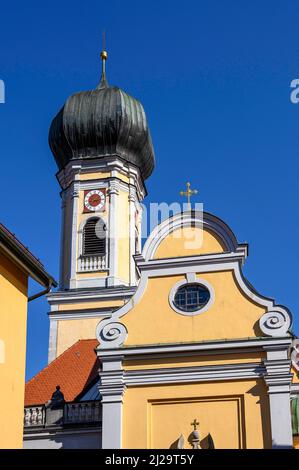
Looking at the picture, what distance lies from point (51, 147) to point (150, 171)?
352 centimetres

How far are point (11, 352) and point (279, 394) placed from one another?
6179 millimetres

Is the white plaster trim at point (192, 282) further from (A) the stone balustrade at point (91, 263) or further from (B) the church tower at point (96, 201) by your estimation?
(A) the stone balustrade at point (91, 263)

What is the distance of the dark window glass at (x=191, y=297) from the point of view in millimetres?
18406

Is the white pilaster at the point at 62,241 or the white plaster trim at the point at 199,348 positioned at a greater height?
the white pilaster at the point at 62,241

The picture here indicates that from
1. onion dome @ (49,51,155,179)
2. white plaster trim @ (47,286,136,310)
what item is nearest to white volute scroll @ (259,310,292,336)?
white plaster trim @ (47,286,136,310)

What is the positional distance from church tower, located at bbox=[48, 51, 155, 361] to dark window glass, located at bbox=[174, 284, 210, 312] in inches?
269

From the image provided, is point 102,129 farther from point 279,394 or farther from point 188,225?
point 279,394

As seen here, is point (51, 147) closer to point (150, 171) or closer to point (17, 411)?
point (150, 171)

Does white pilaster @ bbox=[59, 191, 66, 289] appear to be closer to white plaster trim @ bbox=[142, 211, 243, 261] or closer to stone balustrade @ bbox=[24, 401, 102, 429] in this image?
stone balustrade @ bbox=[24, 401, 102, 429]

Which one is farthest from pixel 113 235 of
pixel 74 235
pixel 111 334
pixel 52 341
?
pixel 111 334

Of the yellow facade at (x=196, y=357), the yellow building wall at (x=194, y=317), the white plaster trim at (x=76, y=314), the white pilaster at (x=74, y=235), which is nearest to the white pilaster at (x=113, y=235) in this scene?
the white plaster trim at (x=76, y=314)

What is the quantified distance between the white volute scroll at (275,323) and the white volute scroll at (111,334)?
2893 millimetres

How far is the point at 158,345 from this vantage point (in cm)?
1805
